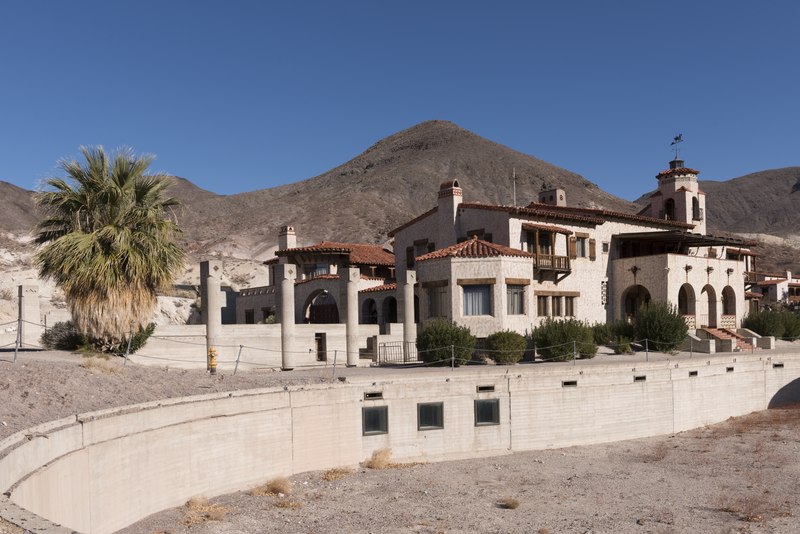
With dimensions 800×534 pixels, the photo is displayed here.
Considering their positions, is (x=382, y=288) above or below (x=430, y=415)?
above

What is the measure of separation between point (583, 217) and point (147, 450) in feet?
113

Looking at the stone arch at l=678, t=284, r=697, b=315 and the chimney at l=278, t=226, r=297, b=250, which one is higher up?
the chimney at l=278, t=226, r=297, b=250

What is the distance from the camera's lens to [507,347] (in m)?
35.8

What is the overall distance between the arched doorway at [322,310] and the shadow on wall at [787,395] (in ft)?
93.7

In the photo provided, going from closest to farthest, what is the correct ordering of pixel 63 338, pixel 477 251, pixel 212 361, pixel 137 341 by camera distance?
pixel 63 338
pixel 212 361
pixel 137 341
pixel 477 251

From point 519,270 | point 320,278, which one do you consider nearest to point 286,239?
point 320,278

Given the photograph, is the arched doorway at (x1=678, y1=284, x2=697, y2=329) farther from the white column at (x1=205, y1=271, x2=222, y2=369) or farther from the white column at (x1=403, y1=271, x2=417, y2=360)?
the white column at (x1=205, y1=271, x2=222, y2=369)

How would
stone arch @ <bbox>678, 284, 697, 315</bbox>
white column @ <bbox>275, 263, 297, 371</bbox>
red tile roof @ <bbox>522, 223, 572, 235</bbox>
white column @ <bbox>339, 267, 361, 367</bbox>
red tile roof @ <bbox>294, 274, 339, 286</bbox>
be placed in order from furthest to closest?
red tile roof @ <bbox>294, 274, 339, 286</bbox> → stone arch @ <bbox>678, 284, 697, 315</bbox> → red tile roof @ <bbox>522, 223, 572, 235</bbox> → white column @ <bbox>339, 267, 361, 367</bbox> → white column @ <bbox>275, 263, 297, 371</bbox>

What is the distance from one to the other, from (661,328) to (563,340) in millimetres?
7512

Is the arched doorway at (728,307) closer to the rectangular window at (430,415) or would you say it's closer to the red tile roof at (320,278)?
the red tile roof at (320,278)

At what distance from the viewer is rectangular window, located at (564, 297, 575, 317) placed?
4553 cm

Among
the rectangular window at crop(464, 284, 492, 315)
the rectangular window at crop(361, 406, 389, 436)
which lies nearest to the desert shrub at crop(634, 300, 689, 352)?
the rectangular window at crop(464, 284, 492, 315)

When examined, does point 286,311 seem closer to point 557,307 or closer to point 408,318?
point 408,318

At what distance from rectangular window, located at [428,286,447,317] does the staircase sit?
17738mm
